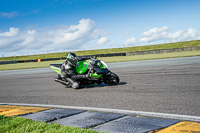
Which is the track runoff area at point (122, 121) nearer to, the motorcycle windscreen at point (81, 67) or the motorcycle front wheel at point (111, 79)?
the motorcycle front wheel at point (111, 79)

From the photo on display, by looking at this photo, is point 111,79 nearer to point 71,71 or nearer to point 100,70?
point 100,70

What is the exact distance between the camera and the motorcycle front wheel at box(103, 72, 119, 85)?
332 inches

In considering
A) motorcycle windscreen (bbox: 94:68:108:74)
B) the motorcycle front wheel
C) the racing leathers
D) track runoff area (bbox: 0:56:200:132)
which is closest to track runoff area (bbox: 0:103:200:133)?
track runoff area (bbox: 0:56:200:132)

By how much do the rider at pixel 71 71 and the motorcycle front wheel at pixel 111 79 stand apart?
75 centimetres

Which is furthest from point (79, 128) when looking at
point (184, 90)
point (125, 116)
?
point (184, 90)

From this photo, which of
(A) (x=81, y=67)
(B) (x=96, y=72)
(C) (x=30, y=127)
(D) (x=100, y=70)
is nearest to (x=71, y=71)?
(A) (x=81, y=67)

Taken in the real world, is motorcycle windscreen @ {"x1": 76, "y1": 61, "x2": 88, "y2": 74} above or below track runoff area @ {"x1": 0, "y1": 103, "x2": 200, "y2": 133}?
above

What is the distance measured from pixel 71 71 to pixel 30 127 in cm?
498

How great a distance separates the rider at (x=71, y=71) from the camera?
8518 millimetres

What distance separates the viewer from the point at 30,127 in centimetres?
376

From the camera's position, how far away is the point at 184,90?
6.53m

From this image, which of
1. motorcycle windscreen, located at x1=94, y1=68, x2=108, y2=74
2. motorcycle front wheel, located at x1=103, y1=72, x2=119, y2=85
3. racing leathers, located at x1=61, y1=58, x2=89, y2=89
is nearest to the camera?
motorcycle windscreen, located at x1=94, y1=68, x2=108, y2=74

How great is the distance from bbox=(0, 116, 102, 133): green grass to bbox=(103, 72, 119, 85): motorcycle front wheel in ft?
15.2

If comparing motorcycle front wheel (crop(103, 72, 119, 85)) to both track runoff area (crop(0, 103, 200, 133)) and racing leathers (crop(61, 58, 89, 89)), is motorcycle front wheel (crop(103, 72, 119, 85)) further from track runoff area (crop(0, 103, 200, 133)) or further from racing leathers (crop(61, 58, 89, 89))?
track runoff area (crop(0, 103, 200, 133))
